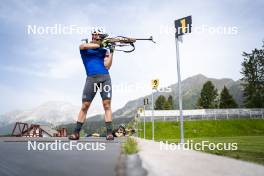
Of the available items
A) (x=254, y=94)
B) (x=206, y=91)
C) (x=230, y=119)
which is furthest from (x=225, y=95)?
(x=230, y=119)

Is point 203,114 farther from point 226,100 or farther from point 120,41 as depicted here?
point 120,41

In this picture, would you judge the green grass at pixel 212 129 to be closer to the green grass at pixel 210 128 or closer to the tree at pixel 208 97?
the green grass at pixel 210 128

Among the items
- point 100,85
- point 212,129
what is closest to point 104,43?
point 100,85

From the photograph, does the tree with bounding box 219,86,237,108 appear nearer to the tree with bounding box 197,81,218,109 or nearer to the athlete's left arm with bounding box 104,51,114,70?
the tree with bounding box 197,81,218,109

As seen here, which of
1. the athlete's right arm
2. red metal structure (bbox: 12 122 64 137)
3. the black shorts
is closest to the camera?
the athlete's right arm

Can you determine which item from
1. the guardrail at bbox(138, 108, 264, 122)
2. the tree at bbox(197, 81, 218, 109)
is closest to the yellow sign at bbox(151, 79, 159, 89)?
the guardrail at bbox(138, 108, 264, 122)

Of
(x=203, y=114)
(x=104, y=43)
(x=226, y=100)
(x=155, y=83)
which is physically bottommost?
(x=203, y=114)

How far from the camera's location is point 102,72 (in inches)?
301

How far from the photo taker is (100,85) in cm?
765

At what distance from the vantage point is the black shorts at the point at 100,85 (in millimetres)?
7625

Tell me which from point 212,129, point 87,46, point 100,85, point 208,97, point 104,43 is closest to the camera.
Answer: point 87,46

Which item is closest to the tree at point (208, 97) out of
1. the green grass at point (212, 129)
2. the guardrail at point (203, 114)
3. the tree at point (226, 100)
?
the tree at point (226, 100)

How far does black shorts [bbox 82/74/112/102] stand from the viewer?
25.0 ft

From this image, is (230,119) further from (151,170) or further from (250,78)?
(151,170)
